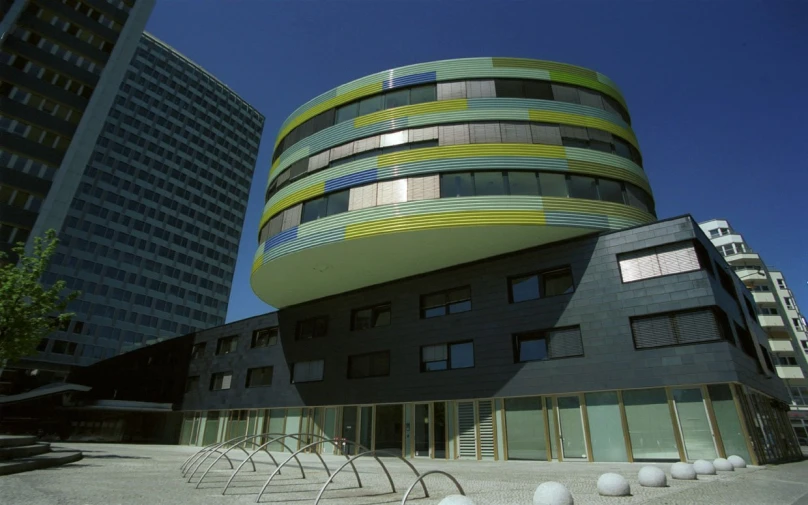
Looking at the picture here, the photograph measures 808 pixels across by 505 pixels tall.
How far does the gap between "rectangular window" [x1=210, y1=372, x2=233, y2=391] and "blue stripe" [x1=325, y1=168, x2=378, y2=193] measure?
1960cm

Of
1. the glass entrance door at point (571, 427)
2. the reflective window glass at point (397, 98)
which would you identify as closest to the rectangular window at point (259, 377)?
the reflective window glass at point (397, 98)

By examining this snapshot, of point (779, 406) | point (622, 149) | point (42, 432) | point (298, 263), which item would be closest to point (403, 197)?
point (298, 263)

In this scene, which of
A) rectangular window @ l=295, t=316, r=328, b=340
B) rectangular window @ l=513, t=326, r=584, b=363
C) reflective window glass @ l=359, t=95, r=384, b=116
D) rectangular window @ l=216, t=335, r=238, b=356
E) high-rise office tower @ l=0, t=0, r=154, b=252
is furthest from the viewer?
rectangular window @ l=216, t=335, r=238, b=356

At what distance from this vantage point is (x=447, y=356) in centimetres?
2233

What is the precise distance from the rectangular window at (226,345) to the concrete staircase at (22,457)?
795 inches

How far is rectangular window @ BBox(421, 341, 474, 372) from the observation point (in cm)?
2173

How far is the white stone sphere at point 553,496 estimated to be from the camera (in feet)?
19.6

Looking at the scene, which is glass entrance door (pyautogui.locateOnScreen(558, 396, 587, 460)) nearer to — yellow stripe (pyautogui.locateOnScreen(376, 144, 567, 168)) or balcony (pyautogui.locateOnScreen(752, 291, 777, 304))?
yellow stripe (pyautogui.locateOnScreen(376, 144, 567, 168))

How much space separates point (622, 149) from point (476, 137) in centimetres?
871

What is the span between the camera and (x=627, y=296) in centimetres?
1819

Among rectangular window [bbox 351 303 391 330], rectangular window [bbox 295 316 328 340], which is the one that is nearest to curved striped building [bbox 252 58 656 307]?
rectangular window [bbox 351 303 391 330]

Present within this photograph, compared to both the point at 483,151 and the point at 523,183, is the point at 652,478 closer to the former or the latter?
the point at 523,183

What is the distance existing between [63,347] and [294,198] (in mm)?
58667

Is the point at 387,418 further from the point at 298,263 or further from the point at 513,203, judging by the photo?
the point at 513,203
